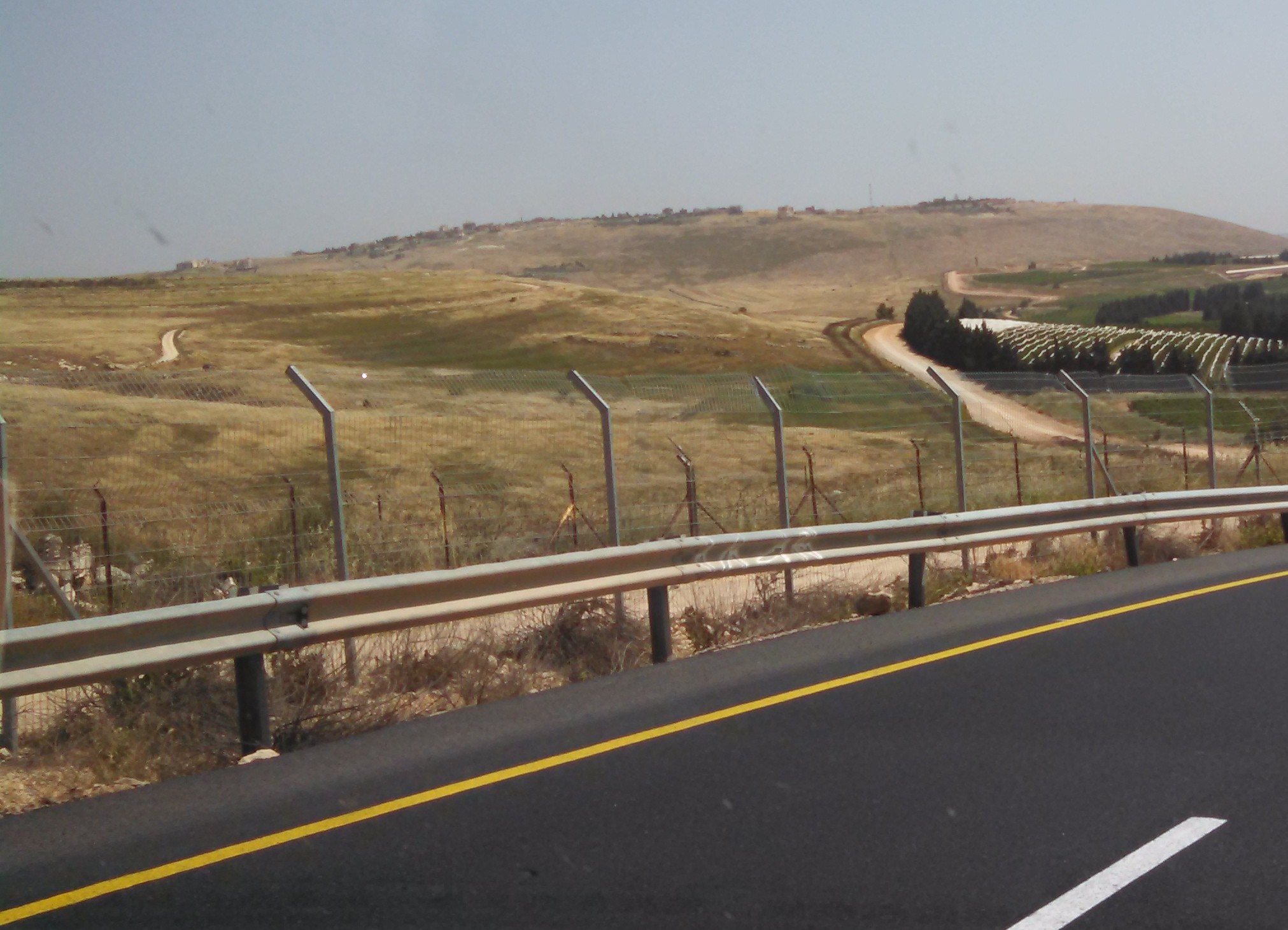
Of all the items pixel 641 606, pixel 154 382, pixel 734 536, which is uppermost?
pixel 154 382

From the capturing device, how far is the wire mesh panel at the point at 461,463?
13.4 m

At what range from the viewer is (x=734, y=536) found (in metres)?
10.1

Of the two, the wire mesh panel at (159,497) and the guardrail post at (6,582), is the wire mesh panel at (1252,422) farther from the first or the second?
the guardrail post at (6,582)

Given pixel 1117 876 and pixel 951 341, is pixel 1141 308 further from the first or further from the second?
pixel 1117 876

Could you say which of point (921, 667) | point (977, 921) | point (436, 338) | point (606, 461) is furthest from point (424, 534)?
point (436, 338)

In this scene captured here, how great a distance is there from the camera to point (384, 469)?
46.8ft

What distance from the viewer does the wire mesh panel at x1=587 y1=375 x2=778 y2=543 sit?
14.6 metres

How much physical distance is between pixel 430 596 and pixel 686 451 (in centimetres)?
931

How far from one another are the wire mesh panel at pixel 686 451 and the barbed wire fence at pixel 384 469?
1.9 inches

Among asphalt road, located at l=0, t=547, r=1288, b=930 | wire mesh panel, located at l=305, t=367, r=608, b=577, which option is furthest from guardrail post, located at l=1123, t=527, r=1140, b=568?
wire mesh panel, located at l=305, t=367, r=608, b=577

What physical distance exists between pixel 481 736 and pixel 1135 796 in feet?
10.9

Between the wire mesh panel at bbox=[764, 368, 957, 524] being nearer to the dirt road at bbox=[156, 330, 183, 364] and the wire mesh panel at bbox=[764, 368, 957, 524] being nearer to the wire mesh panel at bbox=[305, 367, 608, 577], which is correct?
the wire mesh panel at bbox=[305, 367, 608, 577]

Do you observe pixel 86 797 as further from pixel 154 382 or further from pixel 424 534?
pixel 424 534

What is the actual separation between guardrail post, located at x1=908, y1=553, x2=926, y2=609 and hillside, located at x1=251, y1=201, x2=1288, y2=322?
101m
